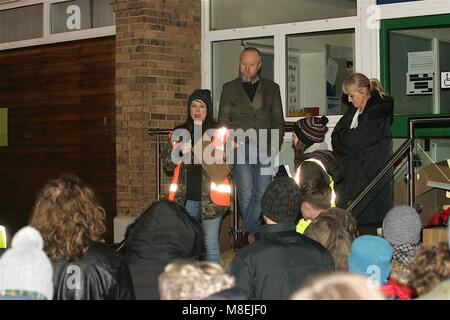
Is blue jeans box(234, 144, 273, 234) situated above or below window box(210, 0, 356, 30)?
below

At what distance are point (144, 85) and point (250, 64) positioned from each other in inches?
95.4

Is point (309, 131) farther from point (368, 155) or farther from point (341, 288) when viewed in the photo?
point (341, 288)

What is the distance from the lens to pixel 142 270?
5.71 meters

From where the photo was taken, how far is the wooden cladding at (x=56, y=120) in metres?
12.6

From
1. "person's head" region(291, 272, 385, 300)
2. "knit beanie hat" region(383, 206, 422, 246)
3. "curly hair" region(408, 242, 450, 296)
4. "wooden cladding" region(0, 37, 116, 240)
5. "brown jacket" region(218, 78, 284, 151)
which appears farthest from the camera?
"wooden cladding" region(0, 37, 116, 240)

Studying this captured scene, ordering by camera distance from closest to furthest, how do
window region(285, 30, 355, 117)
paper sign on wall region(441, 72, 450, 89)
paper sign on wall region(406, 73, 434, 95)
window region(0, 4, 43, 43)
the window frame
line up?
paper sign on wall region(441, 72, 450, 89) < paper sign on wall region(406, 73, 434, 95) < window region(285, 30, 355, 117) < the window frame < window region(0, 4, 43, 43)

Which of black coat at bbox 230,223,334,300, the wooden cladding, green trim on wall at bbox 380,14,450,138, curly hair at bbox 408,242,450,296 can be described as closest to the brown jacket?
green trim on wall at bbox 380,14,450,138

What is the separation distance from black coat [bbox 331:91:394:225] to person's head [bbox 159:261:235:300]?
16.2 ft

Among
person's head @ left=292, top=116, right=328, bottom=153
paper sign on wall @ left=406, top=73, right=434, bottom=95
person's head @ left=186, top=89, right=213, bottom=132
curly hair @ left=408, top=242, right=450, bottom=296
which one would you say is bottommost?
curly hair @ left=408, top=242, right=450, bottom=296

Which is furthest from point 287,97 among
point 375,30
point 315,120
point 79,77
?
point 79,77

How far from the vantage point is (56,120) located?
13.4m

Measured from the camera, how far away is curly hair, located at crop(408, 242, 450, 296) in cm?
429

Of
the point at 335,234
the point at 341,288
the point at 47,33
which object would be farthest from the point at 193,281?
the point at 47,33

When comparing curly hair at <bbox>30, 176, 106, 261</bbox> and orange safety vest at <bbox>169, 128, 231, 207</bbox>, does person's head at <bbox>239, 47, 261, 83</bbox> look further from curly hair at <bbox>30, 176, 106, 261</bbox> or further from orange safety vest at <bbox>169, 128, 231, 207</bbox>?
curly hair at <bbox>30, 176, 106, 261</bbox>
